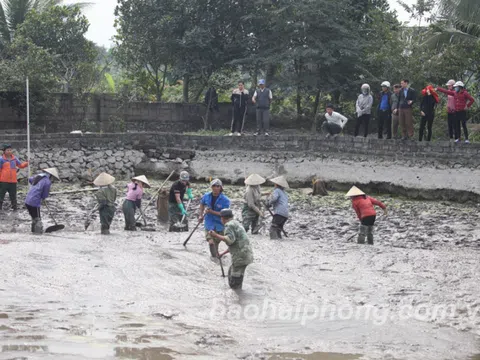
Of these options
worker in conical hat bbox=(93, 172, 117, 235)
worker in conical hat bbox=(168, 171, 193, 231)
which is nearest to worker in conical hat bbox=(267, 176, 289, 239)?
worker in conical hat bbox=(168, 171, 193, 231)

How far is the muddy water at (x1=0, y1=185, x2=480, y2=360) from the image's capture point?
909 cm

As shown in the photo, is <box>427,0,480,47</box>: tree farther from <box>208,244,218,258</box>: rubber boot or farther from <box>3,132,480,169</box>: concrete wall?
<box>208,244,218,258</box>: rubber boot

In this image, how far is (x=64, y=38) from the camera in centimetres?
2789

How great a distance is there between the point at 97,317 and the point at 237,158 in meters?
14.0

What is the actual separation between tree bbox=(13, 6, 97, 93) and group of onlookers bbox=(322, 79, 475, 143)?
365 inches

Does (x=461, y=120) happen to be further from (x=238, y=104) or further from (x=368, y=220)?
(x=368, y=220)

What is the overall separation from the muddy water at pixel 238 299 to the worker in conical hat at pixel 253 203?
703mm

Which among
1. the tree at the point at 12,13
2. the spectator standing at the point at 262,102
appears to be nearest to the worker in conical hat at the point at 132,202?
the spectator standing at the point at 262,102

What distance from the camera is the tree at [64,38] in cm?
2720

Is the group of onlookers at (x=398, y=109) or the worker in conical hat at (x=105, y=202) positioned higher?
the group of onlookers at (x=398, y=109)

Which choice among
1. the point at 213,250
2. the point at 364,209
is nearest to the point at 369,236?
the point at 364,209

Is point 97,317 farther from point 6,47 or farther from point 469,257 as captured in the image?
point 6,47

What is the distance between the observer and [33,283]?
1120 centimetres

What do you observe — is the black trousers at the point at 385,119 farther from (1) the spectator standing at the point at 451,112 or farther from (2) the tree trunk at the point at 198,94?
(2) the tree trunk at the point at 198,94
